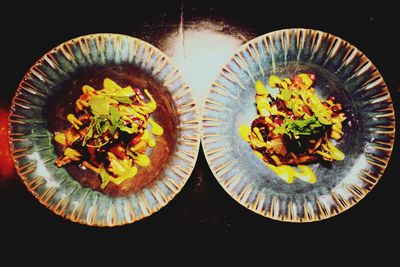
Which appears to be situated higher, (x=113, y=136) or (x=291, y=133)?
(x=291, y=133)

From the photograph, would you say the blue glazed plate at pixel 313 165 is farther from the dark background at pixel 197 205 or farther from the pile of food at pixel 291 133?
the dark background at pixel 197 205

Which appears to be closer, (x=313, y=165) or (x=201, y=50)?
(x=313, y=165)

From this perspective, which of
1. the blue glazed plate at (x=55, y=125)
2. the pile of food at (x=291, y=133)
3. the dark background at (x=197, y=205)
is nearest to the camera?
the blue glazed plate at (x=55, y=125)

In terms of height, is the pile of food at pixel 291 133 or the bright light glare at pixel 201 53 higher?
the bright light glare at pixel 201 53

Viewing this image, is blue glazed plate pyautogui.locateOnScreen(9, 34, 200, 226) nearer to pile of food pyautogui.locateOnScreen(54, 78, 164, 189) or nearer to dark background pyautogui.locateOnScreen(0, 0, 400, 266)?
pile of food pyautogui.locateOnScreen(54, 78, 164, 189)

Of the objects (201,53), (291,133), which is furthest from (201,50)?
(291,133)

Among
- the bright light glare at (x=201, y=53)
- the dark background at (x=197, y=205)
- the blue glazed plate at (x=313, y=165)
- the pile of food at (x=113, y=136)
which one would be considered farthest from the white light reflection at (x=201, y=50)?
the pile of food at (x=113, y=136)

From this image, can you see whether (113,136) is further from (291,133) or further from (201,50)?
(291,133)

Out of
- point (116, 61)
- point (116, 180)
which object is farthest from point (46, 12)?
point (116, 180)
